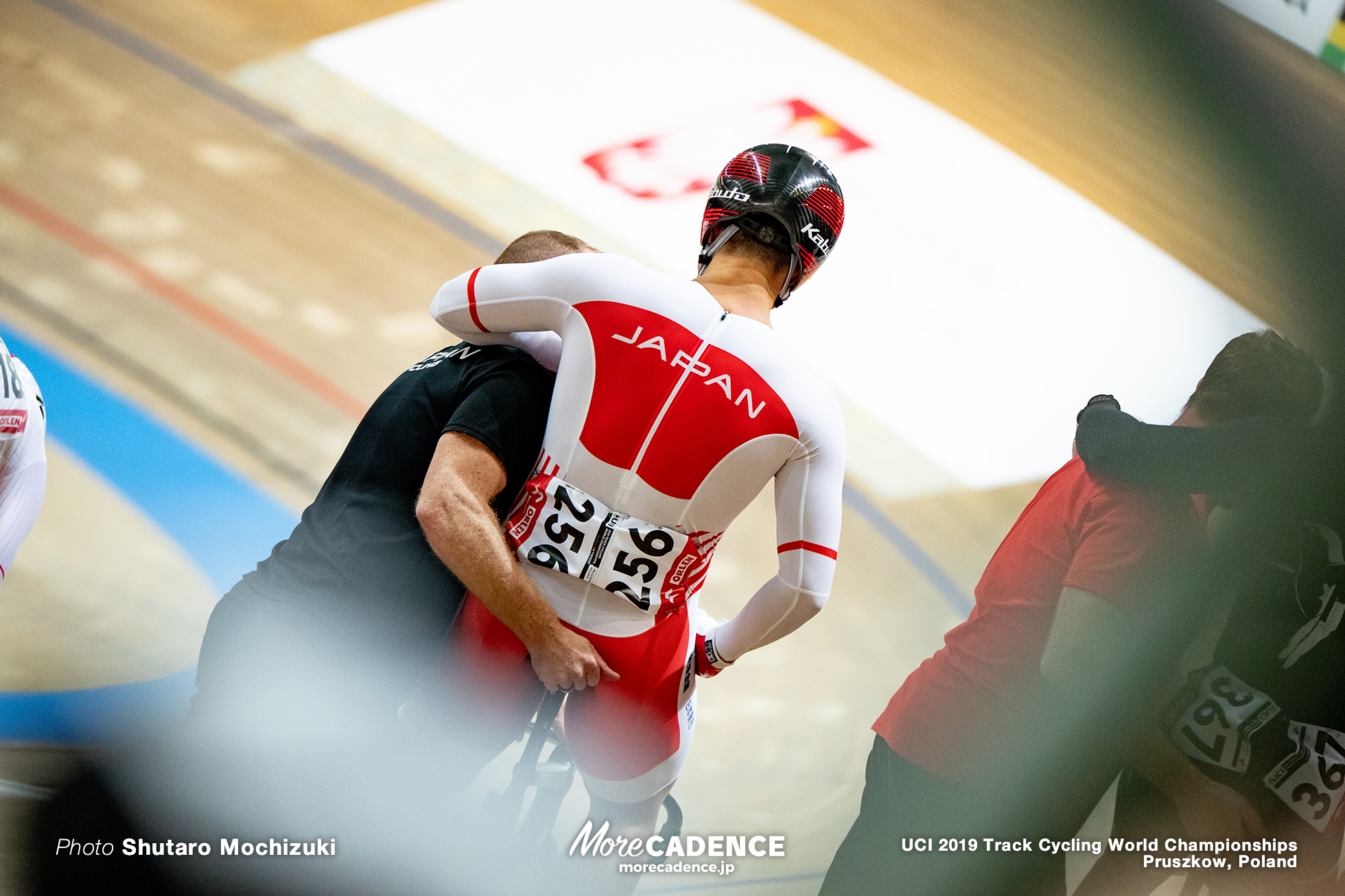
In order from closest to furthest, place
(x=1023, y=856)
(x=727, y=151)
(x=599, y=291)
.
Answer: (x=599, y=291) → (x=1023, y=856) → (x=727, y=151)

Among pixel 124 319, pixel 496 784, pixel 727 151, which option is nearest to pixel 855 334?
pixel 727 151

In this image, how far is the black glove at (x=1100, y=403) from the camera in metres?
1.97

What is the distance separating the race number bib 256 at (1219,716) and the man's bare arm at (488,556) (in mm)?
1159

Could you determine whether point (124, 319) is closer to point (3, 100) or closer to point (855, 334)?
point (3, 100)

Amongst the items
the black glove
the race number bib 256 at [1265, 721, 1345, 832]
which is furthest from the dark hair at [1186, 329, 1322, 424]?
the race number bib 256 at [1265, 721, 1345, 832]

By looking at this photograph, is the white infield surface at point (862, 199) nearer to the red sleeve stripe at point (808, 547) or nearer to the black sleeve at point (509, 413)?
the red sleeve stripe at point (808, 547)

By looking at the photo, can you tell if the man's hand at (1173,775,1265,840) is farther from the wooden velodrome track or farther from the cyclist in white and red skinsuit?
the cyclist in white and red skinsuit

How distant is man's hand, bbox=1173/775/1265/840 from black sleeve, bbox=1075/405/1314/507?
0.56 m

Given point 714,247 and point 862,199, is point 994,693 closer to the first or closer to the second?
point 714,247

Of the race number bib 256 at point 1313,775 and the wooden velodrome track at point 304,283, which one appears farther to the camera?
the wooden velodrome track at point 304,283

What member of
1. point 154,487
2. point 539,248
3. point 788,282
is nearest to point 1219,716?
point 788,282

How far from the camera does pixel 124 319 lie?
272cm

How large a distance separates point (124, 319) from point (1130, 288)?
8.55ft

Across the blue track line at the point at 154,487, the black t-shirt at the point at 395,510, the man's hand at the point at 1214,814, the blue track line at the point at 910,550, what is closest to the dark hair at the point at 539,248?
the black t-shirt at the point at 395,510
